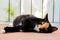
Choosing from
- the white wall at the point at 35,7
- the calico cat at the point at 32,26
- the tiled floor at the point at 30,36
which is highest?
the white wall at the point at 35,7

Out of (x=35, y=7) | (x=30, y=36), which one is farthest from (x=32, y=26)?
(x=35, y=7)

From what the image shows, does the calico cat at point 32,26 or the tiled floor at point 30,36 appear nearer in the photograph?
the tiled floor at point 30,36

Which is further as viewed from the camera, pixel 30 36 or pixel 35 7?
pixel 35 7

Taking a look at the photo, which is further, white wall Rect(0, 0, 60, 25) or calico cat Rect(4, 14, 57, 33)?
white wall Rect(0, 0, 60, 25)

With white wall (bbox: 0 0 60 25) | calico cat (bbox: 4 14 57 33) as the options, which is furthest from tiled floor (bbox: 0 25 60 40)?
white wall (bbox: 0 0 60 25)

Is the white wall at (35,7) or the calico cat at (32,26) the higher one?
the white wall at (35,7)

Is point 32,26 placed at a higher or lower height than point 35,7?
lower

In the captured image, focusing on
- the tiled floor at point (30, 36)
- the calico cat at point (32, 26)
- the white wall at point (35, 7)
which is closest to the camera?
the tiled floor at point (30, 36)

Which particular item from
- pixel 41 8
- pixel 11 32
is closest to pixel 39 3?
pixel 41 8

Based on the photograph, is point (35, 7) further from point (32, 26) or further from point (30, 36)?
point (30, 36)

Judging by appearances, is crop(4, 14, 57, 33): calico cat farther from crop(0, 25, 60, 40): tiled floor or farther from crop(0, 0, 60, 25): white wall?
crop(0, 0, 60, 25): white wall

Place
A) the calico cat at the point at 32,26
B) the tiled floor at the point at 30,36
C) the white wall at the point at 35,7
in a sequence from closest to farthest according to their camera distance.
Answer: the tiled floor at the point at 30,36 < the calico cat at the point at 32,26 < the white wall at the point at 35,7

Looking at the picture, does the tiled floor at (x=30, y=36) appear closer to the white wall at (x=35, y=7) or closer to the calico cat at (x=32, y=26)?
the calico cat at (x=32, y=26)

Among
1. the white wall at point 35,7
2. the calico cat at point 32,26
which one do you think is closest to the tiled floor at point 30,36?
the calico cat at point 32,26
